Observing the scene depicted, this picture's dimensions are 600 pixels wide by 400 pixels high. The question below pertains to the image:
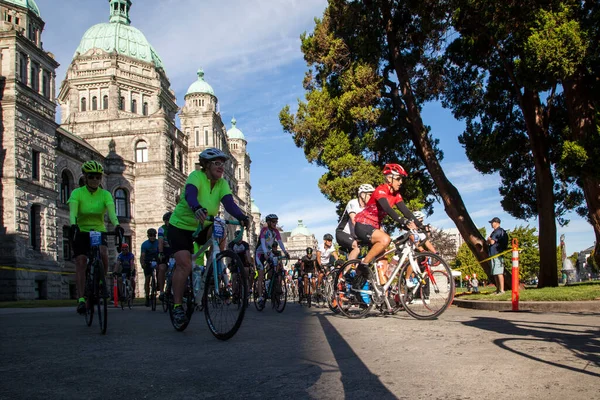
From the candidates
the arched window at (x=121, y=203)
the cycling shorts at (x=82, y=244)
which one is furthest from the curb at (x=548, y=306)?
the arched window at (x=121, y=203)

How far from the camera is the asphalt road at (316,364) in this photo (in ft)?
9.29

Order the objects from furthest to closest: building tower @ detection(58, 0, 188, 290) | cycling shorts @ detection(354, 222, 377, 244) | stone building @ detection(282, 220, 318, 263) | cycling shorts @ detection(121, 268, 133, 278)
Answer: stone building @ detection(282, 220, 318, 263), building tower @ detection(58, 0, 188, 290), cycling shorts @ detection(121, 268, 133, 278), cycling shorts @ detection(354, 222, 377, 244)

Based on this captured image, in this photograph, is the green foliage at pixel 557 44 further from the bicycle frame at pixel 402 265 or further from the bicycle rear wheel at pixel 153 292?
the bicycle rear wheel at pixel 153 292

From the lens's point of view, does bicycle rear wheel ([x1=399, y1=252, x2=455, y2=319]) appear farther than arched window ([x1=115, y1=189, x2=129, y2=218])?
No

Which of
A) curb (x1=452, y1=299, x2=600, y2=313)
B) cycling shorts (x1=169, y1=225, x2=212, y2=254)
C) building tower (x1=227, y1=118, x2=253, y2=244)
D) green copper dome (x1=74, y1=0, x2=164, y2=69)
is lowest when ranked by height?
curb (x1=452, y1=299, x2=600, y2=313)

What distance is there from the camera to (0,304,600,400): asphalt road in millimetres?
2830

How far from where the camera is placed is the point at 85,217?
6.69 metres

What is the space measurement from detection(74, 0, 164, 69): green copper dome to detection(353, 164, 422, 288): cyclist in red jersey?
53.1 metres

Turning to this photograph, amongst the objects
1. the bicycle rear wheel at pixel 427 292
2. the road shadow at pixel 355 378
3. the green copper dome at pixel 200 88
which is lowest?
the road shadow at pixel 355 378

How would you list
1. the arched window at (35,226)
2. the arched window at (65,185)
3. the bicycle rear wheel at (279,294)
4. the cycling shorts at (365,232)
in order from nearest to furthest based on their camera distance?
the cycling shorts at (365,232), the bicycle rear wheel at (279,294), the arched window at (35,226), the arched window at (65,185)

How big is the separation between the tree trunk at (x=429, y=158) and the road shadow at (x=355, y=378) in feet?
33.8

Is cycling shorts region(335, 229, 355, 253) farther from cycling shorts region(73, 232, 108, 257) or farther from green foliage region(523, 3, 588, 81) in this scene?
green foliage region(523, 3, 588, 81)

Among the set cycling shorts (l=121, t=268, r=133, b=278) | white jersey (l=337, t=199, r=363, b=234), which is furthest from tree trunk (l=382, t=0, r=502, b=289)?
cycling shorts (l=121, t=268, r=133, b=278)

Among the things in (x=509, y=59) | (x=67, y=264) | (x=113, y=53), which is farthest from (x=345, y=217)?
(x=113, y=53)
